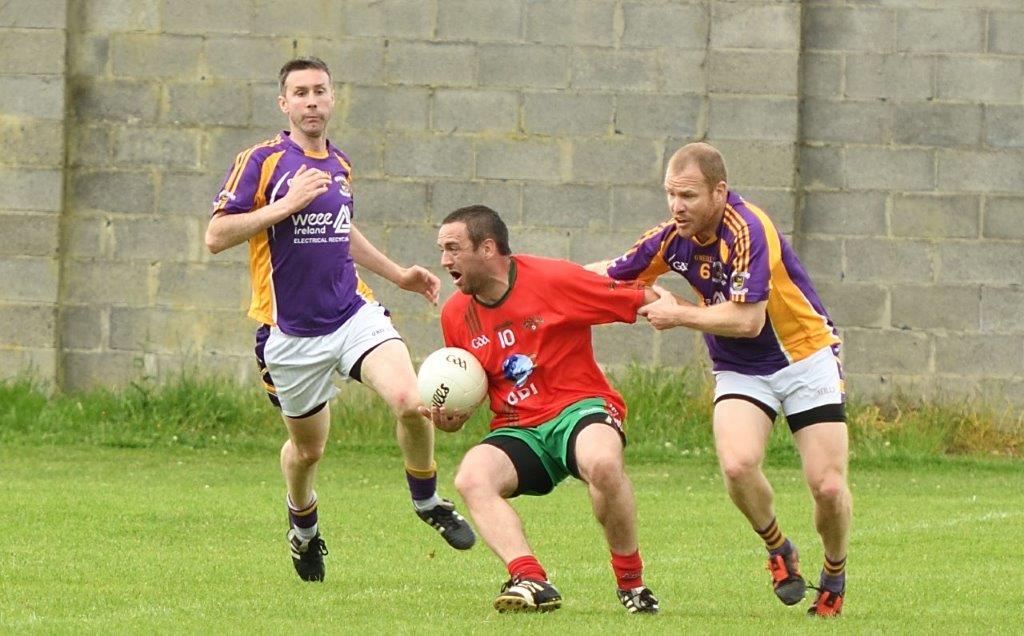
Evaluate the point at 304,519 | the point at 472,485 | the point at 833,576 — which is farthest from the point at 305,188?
the point at 833,576

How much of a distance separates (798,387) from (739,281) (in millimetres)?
583

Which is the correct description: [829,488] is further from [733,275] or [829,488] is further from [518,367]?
[518,367]

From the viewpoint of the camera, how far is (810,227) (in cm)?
1509

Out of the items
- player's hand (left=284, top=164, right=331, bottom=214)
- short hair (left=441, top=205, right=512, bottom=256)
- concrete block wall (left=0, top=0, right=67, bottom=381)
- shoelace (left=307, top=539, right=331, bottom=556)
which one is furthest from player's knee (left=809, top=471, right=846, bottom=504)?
concrete block wall (left=0, top=0, right=67, bottom=381)

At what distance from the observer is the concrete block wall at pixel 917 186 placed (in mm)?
14977

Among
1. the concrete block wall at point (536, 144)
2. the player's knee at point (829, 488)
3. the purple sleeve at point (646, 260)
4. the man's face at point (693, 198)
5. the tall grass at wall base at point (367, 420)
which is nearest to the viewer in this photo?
the man's face at point (693, 198)

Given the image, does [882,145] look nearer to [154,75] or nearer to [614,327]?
[614,327]

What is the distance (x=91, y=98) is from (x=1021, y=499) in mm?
8039

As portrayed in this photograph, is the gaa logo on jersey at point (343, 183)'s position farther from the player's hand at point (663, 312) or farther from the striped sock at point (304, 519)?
the player's hand at point (663, 312)

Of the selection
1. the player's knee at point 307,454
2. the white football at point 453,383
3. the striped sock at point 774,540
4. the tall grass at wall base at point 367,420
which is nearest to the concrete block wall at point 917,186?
the tall grass at wall base at point 367,420

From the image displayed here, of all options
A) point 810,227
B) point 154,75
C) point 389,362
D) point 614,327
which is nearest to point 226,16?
point 154,75

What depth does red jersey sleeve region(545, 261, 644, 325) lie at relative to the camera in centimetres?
750

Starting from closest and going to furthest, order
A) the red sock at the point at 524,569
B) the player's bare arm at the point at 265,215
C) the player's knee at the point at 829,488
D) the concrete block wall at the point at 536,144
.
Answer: the red sock at the point at 524,569 < the player's knee at the point at 829,488 < the player's bare arm at the point at 265,215 < the concrete block wall at the point at 536,144

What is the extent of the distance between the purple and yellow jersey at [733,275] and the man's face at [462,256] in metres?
0.66
